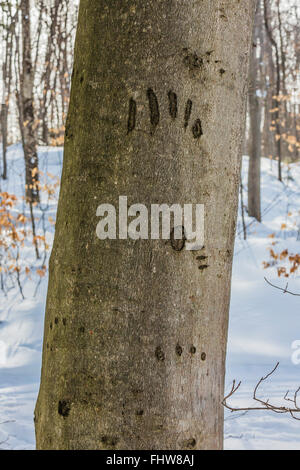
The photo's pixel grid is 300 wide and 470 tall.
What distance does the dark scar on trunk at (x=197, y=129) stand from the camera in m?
0.92

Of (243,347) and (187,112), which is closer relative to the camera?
(187,112)

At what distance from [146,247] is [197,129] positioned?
27 cm

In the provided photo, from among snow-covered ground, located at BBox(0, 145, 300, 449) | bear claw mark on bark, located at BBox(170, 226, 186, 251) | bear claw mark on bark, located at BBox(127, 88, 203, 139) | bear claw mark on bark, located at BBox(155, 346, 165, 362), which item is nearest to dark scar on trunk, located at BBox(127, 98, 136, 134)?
bear claw mark on bark, located at BBox(127, 88, 203, 139)

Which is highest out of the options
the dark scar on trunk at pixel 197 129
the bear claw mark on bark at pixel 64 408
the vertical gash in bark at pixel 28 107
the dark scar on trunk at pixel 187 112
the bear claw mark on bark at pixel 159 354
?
the vertical gash in bark at pixel 28 107

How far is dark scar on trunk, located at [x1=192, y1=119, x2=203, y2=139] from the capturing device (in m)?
0.92

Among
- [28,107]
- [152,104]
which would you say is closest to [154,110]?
[152,104]

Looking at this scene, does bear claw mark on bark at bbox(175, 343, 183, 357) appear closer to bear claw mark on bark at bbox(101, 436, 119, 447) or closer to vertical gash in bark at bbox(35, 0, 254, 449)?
vertical gash in bark at bbox(35, 0, 254, 449)

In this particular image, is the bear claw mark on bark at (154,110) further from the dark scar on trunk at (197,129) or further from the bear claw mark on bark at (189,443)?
the bear claw mark on bark at (189,443)

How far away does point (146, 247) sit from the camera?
908 millimetres

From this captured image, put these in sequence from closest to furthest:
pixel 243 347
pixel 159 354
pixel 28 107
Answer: pixel 159 354 → pixel 243 347 → pixel 28 107

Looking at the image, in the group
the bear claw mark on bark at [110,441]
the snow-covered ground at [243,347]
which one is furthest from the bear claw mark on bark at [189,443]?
the snow-covered ground at [243,347]

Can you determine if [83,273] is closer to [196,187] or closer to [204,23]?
[196,187]

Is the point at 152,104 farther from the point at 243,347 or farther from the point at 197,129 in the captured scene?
the point at 243,347
